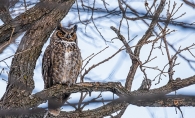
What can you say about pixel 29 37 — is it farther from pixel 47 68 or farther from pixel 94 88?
pixel 94 88

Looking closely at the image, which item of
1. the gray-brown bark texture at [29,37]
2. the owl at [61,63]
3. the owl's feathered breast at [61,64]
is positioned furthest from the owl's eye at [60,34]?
the gray-brown bark texture at [29,37]

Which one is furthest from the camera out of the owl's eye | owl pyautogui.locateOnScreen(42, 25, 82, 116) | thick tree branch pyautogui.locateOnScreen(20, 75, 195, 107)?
the owl's eye

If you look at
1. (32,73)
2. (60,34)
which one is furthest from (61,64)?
(32,73)

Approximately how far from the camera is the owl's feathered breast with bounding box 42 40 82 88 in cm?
393

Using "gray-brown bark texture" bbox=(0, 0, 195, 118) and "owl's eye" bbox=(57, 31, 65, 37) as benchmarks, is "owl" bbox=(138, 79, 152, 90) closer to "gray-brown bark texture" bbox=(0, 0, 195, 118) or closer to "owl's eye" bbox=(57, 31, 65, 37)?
"gray-brown bark texture" bbox=(0, 0, 195, 118)

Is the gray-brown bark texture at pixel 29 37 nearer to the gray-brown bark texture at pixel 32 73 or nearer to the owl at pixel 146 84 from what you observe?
the gray-brown bark texture at pixel 32 73

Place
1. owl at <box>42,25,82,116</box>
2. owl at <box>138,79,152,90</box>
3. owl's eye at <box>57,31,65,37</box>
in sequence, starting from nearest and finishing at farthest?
1. owl at <box>138,79,152,90</box>
2. owl at <box>42,25,82,116</box>
3. owl's eye at <box>57,31,65,37</box>

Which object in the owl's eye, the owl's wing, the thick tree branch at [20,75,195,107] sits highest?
the owl's eye

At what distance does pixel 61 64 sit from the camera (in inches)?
155

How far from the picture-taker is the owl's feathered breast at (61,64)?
393cm

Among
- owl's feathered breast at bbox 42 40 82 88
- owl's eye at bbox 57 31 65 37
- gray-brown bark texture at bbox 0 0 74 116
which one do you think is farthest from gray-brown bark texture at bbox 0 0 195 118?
owl's eye at bbox 57 31 65 37

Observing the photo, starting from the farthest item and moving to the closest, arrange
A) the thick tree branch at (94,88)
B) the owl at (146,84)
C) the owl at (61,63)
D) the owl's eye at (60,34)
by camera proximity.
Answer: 1. the owl's eye at (60,34)
2. the owl at (61,63)
3. the owl at (146,84)
4. the thick tree branch at (94,88)

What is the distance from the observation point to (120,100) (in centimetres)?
87

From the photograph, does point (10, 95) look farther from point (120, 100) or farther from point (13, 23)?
point (120, 100)
